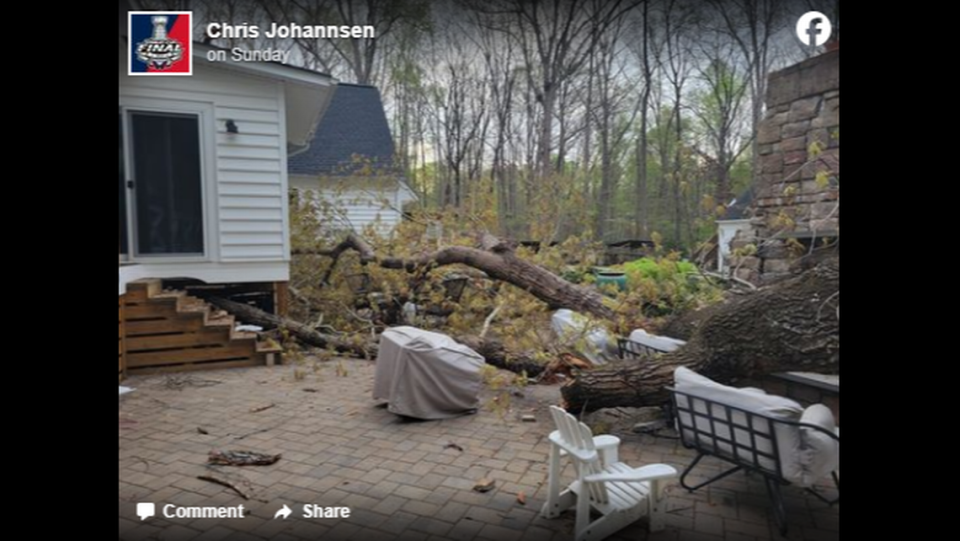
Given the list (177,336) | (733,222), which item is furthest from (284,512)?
(733,222)

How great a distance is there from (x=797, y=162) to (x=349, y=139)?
68.5 inches

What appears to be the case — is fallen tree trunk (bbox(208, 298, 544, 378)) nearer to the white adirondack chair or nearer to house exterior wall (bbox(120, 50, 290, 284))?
house exterior wall (bbox(120, 50, 290, 284))

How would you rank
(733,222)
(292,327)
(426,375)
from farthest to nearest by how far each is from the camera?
(426,375), (292,327), (733,222)

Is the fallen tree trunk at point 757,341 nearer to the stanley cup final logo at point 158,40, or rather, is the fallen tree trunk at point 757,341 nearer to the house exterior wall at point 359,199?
the house exterior wall at point 359,199

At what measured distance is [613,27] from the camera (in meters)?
1.73

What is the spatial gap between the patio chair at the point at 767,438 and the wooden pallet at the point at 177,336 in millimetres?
1892

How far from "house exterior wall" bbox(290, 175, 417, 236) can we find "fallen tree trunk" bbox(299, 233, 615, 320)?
0.30 feet

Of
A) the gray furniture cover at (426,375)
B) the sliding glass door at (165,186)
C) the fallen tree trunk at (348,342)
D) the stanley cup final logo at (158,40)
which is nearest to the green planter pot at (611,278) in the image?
the fallen tree trunk at (348,342)

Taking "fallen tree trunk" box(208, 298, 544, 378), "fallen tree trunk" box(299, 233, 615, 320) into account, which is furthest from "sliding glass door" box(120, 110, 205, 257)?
"fallen tree trunk" box(299, 233, 615, 320)

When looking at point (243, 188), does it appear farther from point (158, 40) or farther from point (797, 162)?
point (797, 162)

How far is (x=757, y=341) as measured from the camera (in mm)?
1815

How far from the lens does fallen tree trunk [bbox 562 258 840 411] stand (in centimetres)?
168
